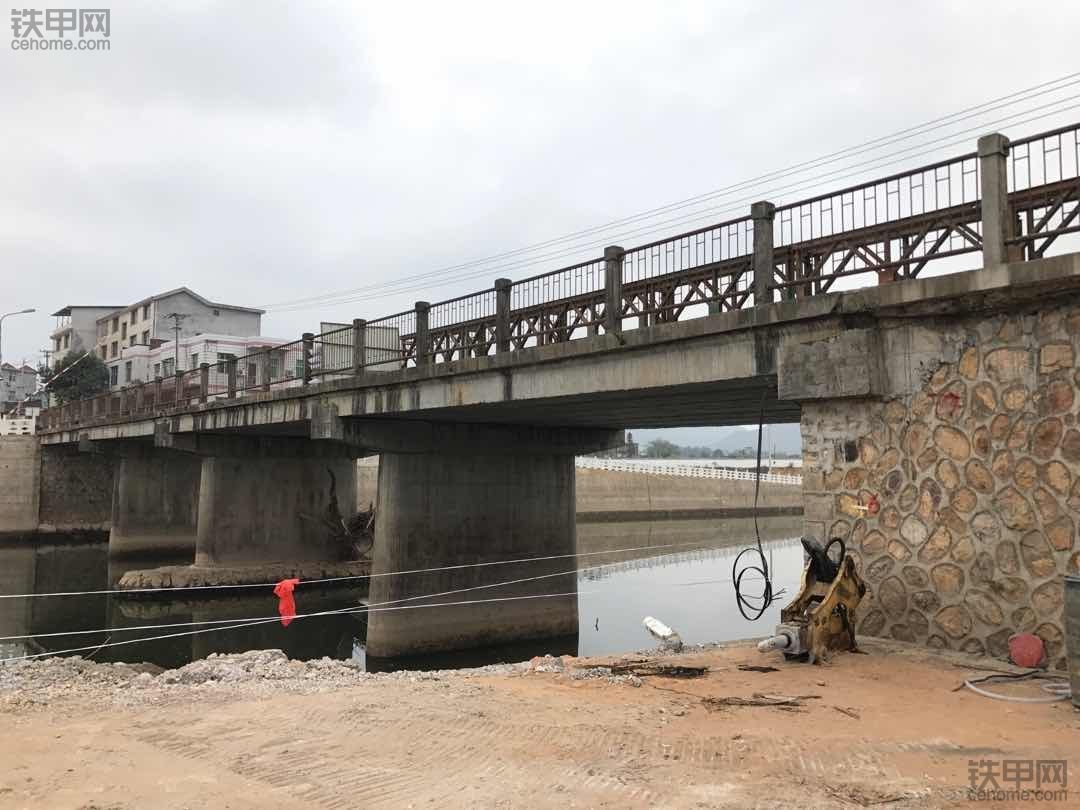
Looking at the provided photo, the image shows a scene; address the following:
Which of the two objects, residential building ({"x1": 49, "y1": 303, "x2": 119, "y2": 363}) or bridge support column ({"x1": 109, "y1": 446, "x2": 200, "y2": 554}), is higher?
residential building ({"x1": 49, "y1": 303, "x2": 119, "y2": 363})

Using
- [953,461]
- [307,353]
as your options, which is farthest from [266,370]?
[953,461]

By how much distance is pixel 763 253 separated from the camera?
35.7ft

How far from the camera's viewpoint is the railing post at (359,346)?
63.0 ft

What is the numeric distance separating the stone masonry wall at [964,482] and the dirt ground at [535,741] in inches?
24.6

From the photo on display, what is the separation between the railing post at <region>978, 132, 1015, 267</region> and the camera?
335 inches

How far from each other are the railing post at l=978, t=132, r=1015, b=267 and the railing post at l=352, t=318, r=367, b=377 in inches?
530

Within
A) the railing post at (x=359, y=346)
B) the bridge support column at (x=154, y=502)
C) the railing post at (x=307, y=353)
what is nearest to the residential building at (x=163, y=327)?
the bridge support column at (x=154, y=502)

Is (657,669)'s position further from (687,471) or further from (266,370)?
(687,471)

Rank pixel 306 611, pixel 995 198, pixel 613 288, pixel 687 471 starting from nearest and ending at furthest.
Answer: pixel 995 198, pixel 613 288, pixel 306 611, pixel 687 471

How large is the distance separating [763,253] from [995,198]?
2863 millimetres

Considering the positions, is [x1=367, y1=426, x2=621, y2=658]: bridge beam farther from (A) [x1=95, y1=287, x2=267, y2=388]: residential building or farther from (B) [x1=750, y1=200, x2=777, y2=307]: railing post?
(A) [x1=95, y1=287, x2=267, y2=388]: residential building

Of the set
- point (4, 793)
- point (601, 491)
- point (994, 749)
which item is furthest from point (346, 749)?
point (601, 491)

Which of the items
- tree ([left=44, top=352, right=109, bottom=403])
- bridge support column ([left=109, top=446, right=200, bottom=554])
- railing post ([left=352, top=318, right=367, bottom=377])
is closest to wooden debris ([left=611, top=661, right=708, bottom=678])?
railing post ([left=352, top=318, right=367, bottom=377])

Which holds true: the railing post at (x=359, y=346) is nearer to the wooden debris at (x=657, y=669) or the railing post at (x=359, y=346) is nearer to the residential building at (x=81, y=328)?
the wooden debris at (x=657, y=669)
